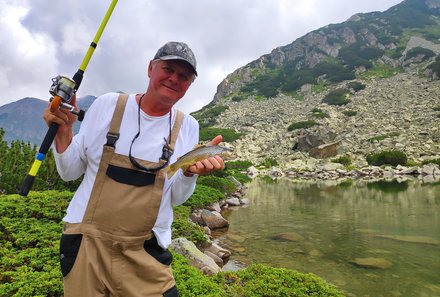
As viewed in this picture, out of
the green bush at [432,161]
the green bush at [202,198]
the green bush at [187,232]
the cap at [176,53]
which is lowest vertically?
the green bush at [187,232]

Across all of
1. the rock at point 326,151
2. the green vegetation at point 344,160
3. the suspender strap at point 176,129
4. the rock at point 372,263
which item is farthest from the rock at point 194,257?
the rock at point 326,151

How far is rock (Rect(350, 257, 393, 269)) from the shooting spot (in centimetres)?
856

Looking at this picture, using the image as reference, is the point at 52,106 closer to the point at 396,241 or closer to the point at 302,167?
the point at 396,241

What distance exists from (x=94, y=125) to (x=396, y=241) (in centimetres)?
1118

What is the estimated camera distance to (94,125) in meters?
2.48

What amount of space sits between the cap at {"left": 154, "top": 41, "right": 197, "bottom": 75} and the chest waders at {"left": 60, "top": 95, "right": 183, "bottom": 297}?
71cm

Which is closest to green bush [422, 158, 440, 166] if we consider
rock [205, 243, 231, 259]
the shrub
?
A: rock [205, 243, 231, 259]

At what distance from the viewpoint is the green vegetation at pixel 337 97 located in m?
68.8

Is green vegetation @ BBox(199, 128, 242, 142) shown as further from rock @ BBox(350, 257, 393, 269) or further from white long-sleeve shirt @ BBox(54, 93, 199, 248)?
white long-sleeve shirt @ BBox(54, 93, 199, 248)

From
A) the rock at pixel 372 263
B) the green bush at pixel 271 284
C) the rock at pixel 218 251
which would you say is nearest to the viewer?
the green bush at pixel 271 284

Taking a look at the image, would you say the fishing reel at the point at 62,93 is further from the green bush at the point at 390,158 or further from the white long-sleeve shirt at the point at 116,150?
the green bush at the point at 390,158

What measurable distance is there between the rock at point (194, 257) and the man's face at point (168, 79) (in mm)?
5041

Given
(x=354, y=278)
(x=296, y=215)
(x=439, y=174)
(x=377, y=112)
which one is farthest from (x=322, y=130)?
(x=354, y=278)

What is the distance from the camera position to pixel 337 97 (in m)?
71.6
